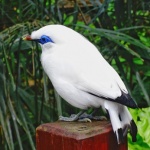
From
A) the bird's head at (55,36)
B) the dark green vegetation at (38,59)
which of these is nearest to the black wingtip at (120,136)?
the bird's head at (55,36)

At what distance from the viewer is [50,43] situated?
1.31 meters

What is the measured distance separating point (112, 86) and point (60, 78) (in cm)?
13

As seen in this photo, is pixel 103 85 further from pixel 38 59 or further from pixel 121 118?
pixel 38 59

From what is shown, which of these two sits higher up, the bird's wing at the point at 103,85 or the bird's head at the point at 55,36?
the bird's head at the point at 55,36

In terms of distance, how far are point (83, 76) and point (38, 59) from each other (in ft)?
2.31

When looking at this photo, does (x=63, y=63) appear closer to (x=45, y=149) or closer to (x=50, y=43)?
(x=50, y=43)

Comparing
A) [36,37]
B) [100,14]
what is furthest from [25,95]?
[36,37]

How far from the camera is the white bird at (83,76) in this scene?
1240 mm

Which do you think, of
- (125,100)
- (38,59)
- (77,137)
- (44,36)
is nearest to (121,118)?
(125,100)

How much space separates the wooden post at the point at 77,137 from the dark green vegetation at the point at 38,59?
464 mm

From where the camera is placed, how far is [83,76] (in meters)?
1.26

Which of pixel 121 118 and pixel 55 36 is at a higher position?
pixel 55 36

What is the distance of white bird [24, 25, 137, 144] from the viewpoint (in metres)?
1.24

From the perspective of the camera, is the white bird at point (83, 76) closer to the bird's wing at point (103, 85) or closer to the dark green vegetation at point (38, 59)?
the bird's wing at point (103, 85)
